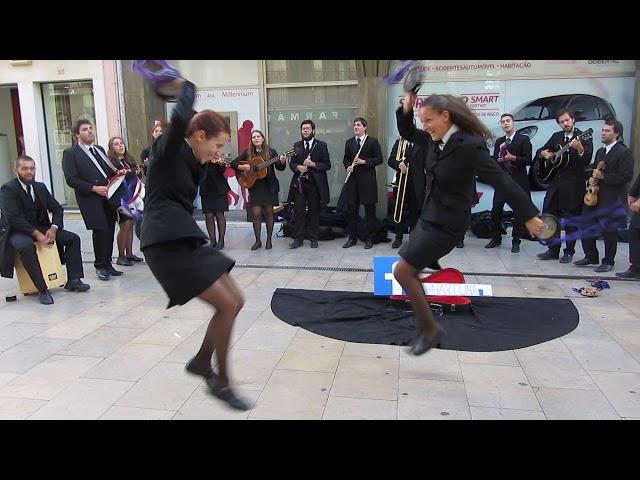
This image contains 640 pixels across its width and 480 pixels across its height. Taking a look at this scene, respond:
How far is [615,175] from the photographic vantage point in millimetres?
7414

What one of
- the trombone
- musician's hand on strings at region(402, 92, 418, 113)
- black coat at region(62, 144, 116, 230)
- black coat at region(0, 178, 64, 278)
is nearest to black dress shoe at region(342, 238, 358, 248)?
the trombone

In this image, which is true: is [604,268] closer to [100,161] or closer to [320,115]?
[320,115]

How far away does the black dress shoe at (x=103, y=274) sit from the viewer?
7.34 metres

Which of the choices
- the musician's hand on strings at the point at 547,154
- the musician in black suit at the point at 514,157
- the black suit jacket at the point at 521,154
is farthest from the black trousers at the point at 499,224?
the musician's hand on strings at the point at 547,154

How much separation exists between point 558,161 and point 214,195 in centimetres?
533

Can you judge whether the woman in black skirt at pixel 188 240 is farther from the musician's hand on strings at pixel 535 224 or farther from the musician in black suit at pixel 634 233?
the musician in black suit at pixel 634 233

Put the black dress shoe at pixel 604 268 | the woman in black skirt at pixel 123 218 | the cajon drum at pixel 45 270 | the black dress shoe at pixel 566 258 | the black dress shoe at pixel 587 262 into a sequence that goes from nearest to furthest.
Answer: the cajon drum at pixel 45 270, the black dress shoe at pixel 604 268, the woman in black skirt at pixel 123 218, the black dress shoe at pixel 587 262, the black dress shoe at pixel 566 258

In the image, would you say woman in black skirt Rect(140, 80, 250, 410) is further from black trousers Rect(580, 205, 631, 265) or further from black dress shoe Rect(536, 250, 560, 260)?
black dress shoe Rect(536, 250, 560, 260)

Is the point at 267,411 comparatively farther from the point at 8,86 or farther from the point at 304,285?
the point at 8,86

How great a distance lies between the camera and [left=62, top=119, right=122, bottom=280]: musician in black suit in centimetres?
702

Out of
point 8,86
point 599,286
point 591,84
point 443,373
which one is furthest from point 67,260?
point 591,84

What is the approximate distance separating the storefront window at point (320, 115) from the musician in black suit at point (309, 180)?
229 centimetres

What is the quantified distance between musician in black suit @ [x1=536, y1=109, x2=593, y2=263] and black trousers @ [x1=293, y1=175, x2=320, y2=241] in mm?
3599

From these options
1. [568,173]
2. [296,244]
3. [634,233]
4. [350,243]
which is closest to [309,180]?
[296,244]
